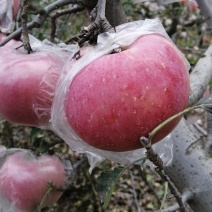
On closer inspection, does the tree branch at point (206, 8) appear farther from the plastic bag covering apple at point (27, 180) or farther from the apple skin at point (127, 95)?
the plastic bag covering apple at point (27, 180)

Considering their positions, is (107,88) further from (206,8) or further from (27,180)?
(27,180)

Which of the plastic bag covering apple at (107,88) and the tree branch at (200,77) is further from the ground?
the plastic bag covering apple at (107,88)

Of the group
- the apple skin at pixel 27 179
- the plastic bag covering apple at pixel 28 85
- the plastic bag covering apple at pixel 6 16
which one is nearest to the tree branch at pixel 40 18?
the plastic bag covering apple at pixel 28 85

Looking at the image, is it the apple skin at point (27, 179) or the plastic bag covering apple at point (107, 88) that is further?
the apple skin at point (27, 179)

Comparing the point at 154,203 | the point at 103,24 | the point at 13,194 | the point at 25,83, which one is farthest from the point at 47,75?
the point at 154,203

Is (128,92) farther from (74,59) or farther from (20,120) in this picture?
(20,120)
